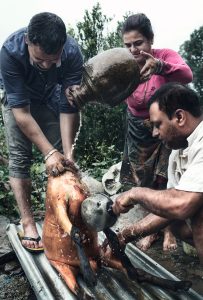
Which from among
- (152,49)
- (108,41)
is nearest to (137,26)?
(152,49)

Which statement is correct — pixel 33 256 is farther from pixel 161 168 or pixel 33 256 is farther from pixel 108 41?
pixel 108 41

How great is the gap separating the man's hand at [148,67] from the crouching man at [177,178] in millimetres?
471

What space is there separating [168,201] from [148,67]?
1331 mm

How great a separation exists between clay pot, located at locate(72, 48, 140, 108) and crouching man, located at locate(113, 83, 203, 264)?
A: 31 centimetres

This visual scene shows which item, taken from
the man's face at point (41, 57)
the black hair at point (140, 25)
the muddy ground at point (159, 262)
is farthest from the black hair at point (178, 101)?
the muddy ground at point (159, 262)

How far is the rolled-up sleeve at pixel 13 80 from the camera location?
3.34 m

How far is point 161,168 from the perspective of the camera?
3.86 m

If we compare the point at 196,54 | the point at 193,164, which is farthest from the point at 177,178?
the point at 196,54

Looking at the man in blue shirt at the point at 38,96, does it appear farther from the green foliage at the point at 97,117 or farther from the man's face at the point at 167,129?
the green foliage at the point at 97,117

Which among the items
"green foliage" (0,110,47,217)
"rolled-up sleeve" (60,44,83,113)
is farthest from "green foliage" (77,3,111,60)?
"rolled-up sleeve" (60,44,83,113)

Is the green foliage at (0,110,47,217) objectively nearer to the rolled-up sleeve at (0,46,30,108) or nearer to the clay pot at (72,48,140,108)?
the rolled-up sleeve at (0,46,30,108)

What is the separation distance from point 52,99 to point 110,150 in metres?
3.65

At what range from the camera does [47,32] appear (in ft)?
9.49

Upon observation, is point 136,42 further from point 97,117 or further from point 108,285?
point 97,117
